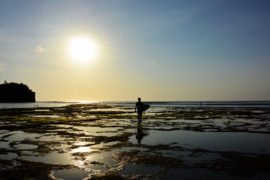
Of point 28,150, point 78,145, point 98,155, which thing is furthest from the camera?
point 78,145

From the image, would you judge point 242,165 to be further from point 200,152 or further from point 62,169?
point 62,169

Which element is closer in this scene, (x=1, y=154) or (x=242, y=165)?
(x=242, y=165)

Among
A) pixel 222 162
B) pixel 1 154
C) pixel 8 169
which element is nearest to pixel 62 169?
pixel 8 169

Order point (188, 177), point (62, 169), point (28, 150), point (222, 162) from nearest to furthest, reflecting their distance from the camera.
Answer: point (188, 177)
point (62, 169)
point (222, 162)
point (28, 150)

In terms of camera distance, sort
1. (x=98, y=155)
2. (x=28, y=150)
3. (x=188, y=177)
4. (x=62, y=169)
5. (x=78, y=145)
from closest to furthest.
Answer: (x=188, y=177)
(x=62, y=169)
(x=98, y=155)
(x=28, y=150)
(x=78, y=145)

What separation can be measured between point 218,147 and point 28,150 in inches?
451

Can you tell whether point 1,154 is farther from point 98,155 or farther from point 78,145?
point 98,155

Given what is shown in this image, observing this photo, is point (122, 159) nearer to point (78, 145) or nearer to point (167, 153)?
point (167, 153)

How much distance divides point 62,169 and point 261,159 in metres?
9.32

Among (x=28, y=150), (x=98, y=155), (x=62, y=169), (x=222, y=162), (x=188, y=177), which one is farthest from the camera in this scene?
(x=28, y=150)

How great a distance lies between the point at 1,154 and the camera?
1107 centimetres

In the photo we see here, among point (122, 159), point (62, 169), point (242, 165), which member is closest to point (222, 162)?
point (242, 165)

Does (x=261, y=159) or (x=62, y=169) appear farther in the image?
(x=261, y=159)

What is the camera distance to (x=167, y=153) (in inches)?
440
